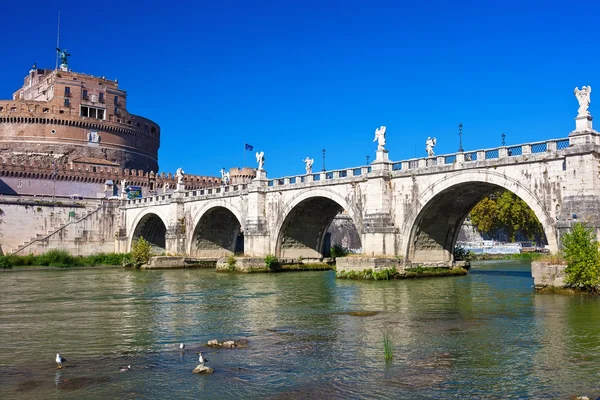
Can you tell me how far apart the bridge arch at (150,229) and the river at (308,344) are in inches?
1221

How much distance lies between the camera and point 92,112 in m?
77.4

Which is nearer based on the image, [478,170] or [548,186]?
[548,186]

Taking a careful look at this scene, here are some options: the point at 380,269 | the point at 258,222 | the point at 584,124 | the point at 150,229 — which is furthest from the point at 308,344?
the point at 150,229

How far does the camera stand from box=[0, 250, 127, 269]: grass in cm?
4788

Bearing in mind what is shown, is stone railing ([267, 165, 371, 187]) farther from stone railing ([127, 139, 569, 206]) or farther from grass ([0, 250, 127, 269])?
grass ([0, 250, 127, 269])

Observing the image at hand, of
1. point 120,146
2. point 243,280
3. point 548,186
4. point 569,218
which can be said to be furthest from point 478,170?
point 120,146

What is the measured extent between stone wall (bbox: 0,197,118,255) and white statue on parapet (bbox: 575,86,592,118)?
1832 inches

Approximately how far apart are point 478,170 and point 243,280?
45.1 ft

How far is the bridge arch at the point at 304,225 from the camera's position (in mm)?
38250

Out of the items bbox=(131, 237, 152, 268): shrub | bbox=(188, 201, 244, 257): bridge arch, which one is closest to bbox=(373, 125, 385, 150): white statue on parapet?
bbox=(188, 201, 244, 257): bridge arch

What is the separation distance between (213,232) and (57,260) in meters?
13.3

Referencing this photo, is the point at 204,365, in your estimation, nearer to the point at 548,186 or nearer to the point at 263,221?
the point at 548,186

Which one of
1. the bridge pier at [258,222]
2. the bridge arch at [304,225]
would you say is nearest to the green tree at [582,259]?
the bridge arch at [304,225]

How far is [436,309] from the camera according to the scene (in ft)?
63.8
